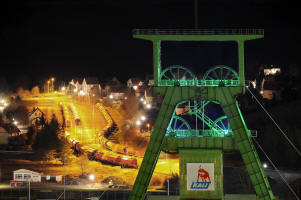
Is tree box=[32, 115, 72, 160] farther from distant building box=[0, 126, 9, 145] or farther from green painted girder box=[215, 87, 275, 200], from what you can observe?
green painted girder box=[215, 87, 275, 200]

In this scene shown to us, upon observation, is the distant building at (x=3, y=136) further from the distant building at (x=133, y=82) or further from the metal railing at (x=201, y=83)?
the metal railing at (x=201, y=83)

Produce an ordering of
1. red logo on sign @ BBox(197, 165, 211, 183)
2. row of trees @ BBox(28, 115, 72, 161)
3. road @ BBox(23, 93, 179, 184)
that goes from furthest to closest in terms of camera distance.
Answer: row of trees @ BBox(28, 115, 72, 161), road @ BBox(23, 93, 179, 184), red logo on sign @ BBox(197, 165, 211, 183)

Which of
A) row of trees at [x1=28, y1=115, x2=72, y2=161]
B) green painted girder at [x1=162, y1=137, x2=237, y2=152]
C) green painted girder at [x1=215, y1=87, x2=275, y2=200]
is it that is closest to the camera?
green painted girder at [x1=215, y1=87, x2=275, y2=200]

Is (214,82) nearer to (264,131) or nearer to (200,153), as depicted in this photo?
(200,153)

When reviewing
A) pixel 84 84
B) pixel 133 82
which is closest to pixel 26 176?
pixel 84 84

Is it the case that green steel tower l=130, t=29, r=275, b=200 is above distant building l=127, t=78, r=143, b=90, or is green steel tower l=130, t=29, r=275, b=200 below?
below

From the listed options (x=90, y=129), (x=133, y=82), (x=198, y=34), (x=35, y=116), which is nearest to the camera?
(x=198, y=34)

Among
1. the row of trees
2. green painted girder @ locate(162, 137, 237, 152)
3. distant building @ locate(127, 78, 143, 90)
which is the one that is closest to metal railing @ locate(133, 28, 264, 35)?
green painted girder @ locate(162, 137, 237, 152)

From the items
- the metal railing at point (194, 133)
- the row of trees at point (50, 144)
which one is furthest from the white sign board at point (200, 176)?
the row of trees at point (50, 144)

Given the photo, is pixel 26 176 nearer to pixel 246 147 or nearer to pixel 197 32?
pixel 197 32
